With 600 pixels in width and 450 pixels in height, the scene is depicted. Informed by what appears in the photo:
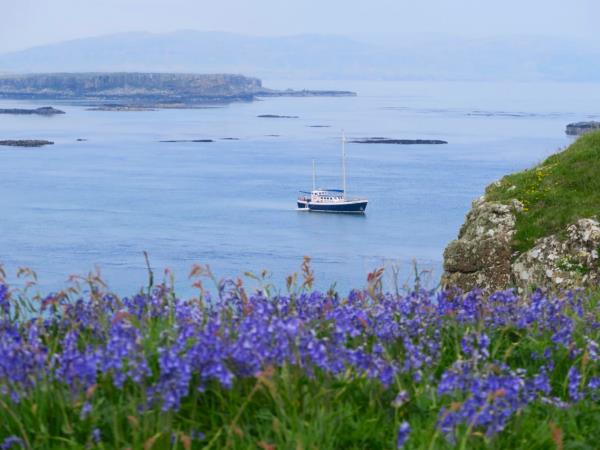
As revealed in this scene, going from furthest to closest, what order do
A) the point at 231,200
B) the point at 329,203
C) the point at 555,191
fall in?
1. the point at 329,203
2. the point at 231,200
3. the point at 555,191

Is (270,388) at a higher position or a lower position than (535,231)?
higher

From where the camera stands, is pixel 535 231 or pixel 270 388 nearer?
pixel 270 388

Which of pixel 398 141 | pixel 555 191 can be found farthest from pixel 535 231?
pixel 398 141

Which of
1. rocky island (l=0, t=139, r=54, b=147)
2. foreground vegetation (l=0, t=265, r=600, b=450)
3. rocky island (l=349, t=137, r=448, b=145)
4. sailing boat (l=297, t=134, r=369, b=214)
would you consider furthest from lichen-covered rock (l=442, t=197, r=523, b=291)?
rocky island (l=0, t=139, r=54, b=147)

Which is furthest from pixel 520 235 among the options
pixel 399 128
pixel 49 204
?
pixel 399 128

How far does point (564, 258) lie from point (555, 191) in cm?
174

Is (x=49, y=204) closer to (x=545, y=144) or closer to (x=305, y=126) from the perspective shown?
(x=545, y=144)

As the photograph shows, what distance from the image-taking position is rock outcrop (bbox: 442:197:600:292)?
44.2 ft

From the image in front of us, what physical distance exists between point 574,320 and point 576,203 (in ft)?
30.9

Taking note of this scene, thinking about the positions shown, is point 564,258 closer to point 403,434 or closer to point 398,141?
point 403,434

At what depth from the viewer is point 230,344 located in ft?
13.7

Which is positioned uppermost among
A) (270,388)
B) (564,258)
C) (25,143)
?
(270,388)

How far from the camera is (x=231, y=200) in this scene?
93750 millimetres

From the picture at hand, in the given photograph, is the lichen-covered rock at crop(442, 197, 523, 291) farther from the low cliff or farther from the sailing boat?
the sailing boat
